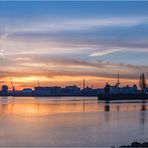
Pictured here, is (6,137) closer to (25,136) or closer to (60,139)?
Result: (25,136)

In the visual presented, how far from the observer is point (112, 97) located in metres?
114

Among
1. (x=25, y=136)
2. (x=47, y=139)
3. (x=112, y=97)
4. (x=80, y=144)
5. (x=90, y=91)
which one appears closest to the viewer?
(x=80, y=144)

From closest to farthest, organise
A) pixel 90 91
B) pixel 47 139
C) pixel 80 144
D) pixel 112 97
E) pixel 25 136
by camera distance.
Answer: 1. pixel 80 144
2. pixel 47 139
3. pixel 25 136
4. pixel 112 97
5. pixel 90 91

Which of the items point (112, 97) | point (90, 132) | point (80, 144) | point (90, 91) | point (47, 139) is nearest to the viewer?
point (80, 144)

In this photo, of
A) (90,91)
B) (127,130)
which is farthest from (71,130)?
(90,91)

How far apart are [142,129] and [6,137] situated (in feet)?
29.3

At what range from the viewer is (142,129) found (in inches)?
1029

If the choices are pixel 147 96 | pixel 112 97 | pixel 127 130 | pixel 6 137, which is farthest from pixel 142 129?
pixel 147 96

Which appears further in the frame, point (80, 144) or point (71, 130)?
point (71, 130)

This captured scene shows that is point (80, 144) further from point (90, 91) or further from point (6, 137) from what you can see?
point (90, 91)

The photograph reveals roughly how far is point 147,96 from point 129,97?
6400 mm

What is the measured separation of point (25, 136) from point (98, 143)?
4.88 metres

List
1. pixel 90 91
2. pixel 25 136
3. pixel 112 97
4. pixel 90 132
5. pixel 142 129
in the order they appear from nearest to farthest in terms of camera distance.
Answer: pixel 25 136
pixel 90 132
pixel 142 129
pixel 112 97
pixel 90 91

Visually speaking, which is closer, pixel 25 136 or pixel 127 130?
pixel 25 136
